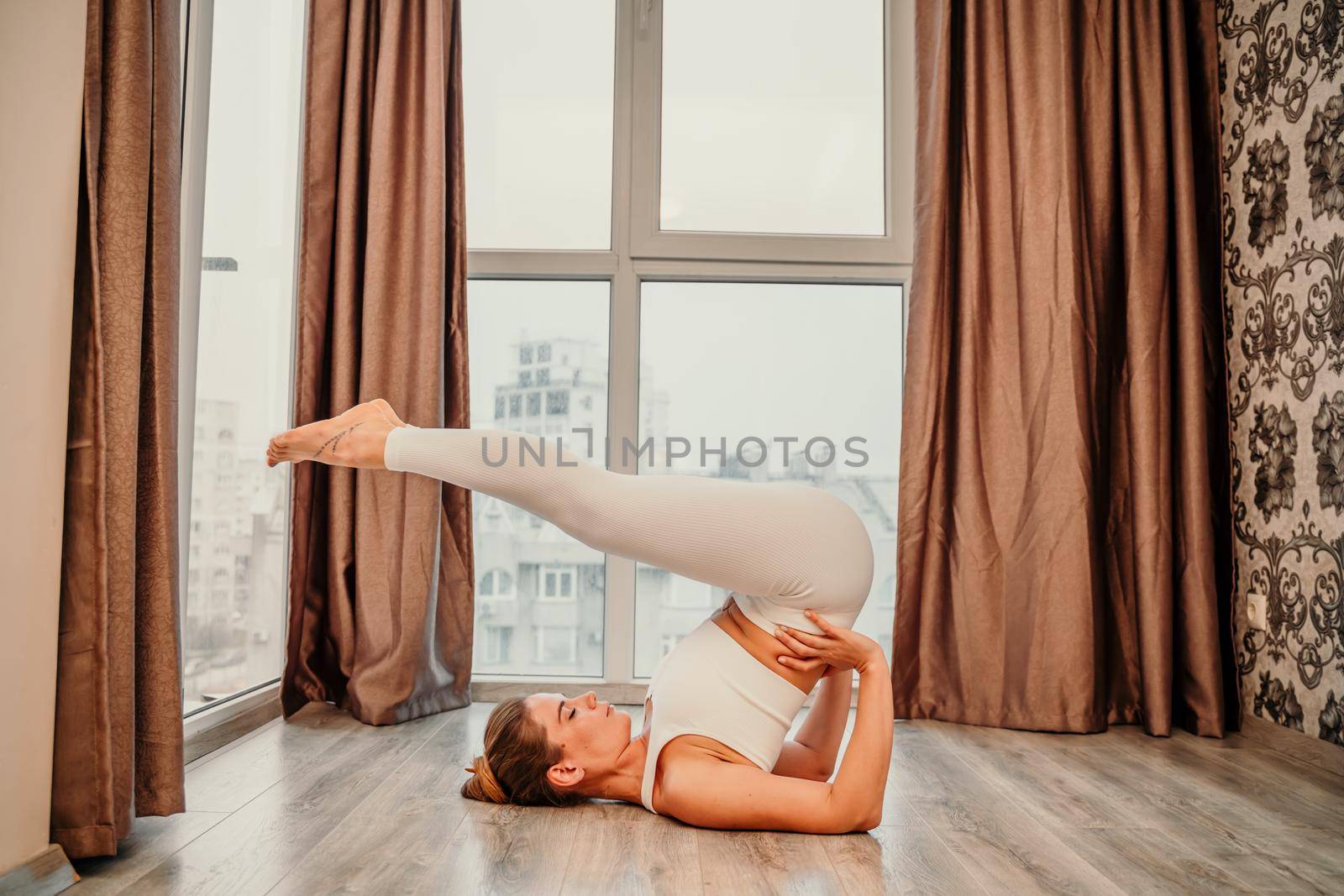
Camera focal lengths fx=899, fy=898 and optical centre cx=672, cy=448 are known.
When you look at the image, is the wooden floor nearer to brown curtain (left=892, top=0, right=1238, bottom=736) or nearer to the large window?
brown curtain (left=892, top=0, right=1238, bottom=736)

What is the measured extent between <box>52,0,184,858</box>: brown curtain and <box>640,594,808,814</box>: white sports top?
0.87m

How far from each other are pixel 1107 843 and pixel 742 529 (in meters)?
0.87

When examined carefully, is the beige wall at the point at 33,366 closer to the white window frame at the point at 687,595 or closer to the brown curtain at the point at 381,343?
the brown curtain at the point at 381,343

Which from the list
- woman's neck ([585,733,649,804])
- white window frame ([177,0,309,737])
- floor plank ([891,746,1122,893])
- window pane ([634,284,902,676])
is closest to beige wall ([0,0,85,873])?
white window frame ([177,0,309,737])

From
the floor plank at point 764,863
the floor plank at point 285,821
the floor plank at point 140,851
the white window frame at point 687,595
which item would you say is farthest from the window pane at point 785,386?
the floor plank at point 140,851

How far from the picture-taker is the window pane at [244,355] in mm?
2283

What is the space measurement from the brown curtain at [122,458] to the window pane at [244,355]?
63cm

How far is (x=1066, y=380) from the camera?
258 cm

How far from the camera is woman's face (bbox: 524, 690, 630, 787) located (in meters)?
1.74

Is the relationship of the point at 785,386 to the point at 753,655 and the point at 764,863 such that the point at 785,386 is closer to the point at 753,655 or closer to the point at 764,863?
the point at 753,655

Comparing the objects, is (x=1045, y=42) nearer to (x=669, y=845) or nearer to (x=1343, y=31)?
(x=1343, y=31)

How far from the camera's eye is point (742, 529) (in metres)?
1.62

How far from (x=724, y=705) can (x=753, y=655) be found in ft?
0.36

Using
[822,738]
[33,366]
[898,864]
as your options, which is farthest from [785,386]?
[33,366]
